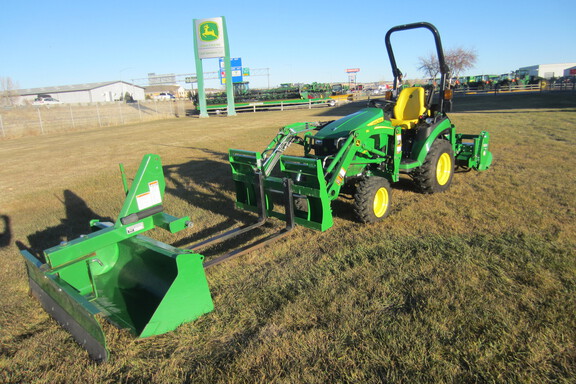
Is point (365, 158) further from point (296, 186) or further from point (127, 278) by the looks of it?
point (127, 278)

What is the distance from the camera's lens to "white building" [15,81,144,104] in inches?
3036

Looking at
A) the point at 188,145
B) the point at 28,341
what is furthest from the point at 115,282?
the point at 188,145

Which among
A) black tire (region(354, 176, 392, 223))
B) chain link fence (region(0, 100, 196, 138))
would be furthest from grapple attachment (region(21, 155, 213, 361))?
chain link fence (region(0, 100, 196, 138))

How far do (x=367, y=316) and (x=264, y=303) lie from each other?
35.4 inches

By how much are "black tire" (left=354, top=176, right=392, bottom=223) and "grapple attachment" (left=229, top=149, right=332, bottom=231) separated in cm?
62

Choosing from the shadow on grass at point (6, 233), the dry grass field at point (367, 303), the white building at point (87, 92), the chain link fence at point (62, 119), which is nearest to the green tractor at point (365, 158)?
A: the dry grass field at point (367, 303)

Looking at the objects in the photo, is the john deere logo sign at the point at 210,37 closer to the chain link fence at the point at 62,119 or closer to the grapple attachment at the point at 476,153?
the chain link fence at the point at 62,119

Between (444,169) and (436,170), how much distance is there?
47 cm

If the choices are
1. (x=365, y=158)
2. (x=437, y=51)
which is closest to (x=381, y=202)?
(x=365, y=158)

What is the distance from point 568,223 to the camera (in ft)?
15.7

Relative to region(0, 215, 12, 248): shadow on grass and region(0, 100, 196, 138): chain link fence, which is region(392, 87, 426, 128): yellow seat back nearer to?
region(0, 215, 12, 248): shadow on grass

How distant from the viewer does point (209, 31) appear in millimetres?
30188

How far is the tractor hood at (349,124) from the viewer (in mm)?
5388

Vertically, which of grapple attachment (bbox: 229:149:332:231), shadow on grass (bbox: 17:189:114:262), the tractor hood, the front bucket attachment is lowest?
shadow on grass (bbox: 17:189:114:262)
